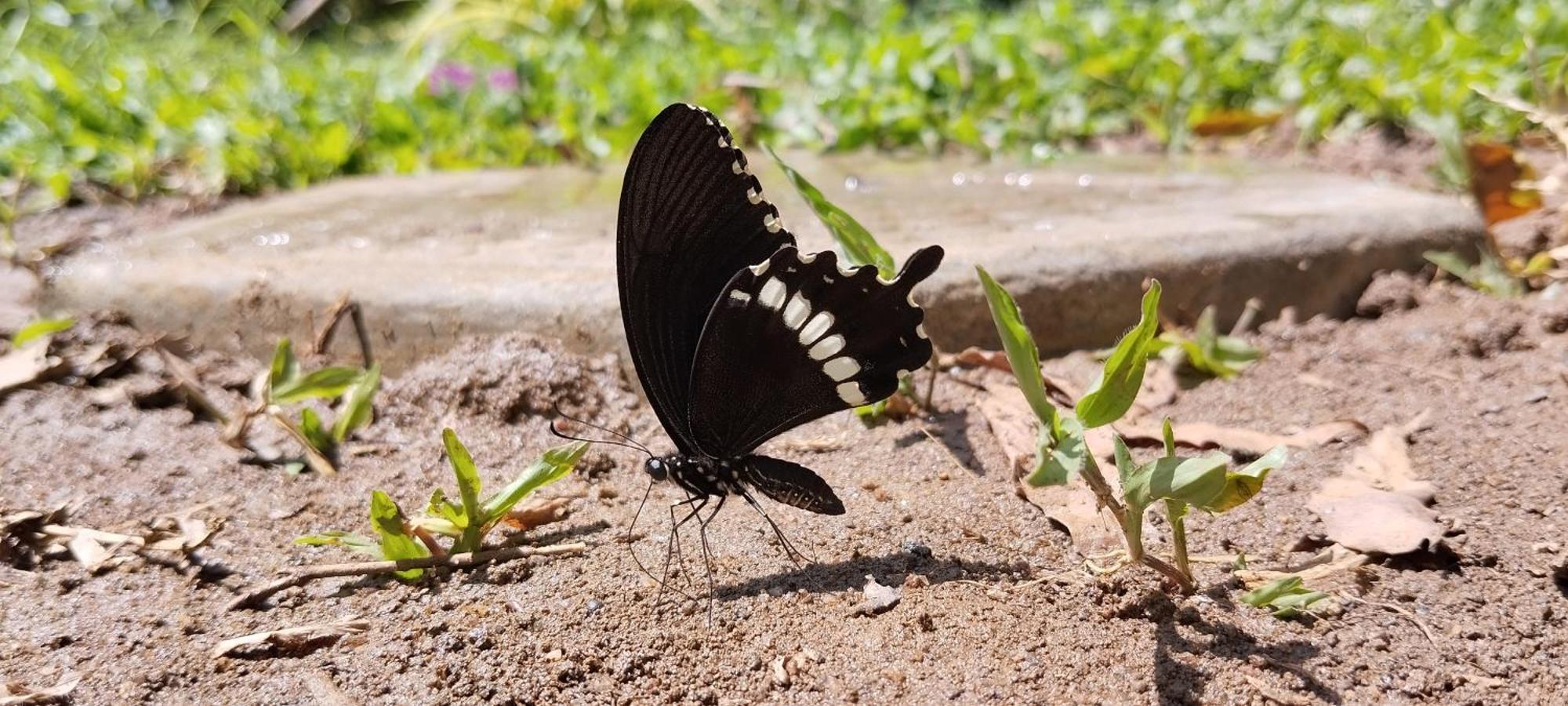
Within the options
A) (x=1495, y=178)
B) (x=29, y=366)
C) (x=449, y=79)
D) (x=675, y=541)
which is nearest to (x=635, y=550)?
(x=675, y=541)

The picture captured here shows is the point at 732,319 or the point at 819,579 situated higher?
the point at 732,319

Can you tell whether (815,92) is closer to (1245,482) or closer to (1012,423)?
(1012,423)

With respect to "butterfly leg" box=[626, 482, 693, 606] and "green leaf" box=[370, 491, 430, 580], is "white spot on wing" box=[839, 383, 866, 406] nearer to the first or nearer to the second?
"butterfly leg" box=[626, 482, 693, 606]

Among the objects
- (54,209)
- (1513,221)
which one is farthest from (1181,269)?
(54,209)

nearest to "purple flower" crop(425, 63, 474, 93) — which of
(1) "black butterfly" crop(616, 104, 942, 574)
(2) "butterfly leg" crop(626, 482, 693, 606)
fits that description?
(2) "butterfly leg" crop(626, 482, 693, 606)

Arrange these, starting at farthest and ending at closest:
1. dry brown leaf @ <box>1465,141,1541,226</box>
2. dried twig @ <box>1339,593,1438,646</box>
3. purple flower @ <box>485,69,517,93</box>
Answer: purple flower @ <box>485,69,517,93</box> < dry brown leaf @ <box>1465,141,1541,226</box> < dried twig @ <box>1339,593,1438,646</box>

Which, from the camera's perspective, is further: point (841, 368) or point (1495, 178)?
point (1495, 178)

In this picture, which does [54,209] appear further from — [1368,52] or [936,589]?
[1368,52]

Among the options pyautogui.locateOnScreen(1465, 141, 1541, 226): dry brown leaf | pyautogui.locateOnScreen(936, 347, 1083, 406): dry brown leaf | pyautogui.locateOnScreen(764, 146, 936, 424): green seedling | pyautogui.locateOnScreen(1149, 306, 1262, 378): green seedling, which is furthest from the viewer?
pyautogui.locateOnScreen(1465, 141, 1541, 226): dry brown leaf
